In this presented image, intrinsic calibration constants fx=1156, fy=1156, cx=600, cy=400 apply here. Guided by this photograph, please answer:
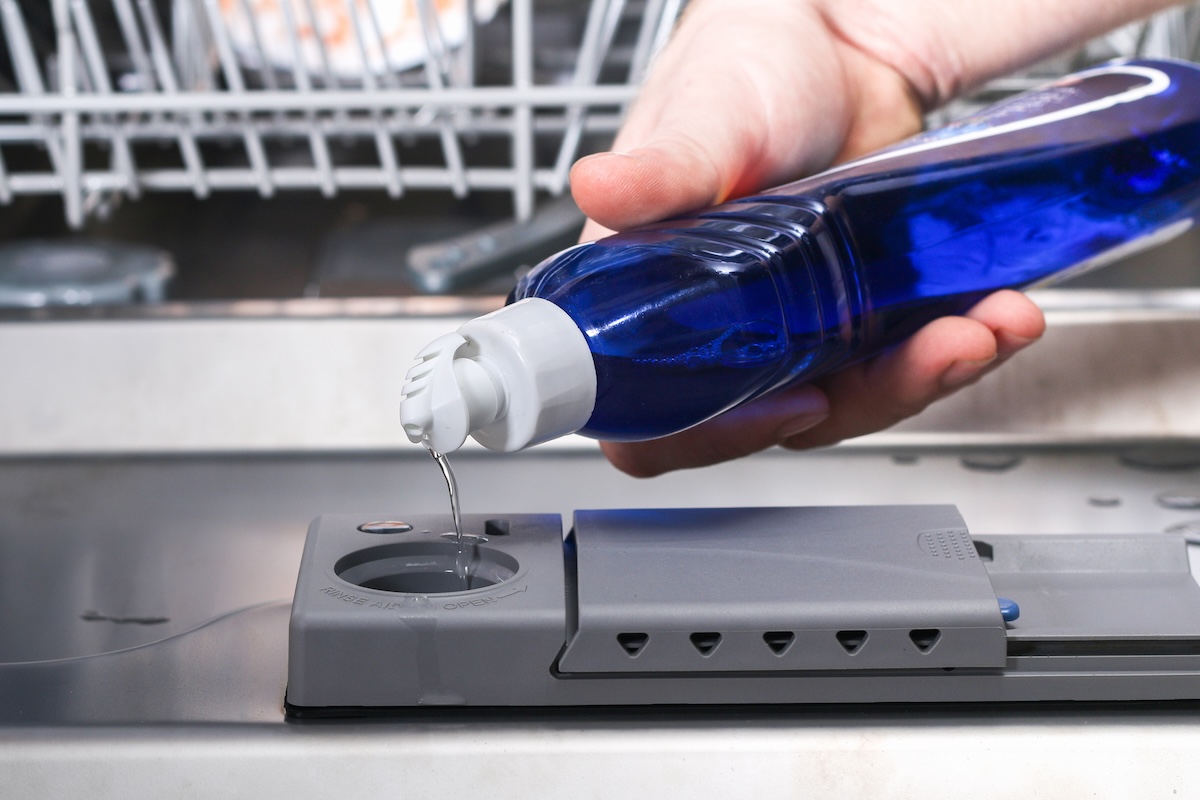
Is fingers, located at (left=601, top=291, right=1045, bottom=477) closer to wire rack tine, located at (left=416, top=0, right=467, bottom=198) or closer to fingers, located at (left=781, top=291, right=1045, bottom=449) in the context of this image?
fingers, located at (left=781, top=291, right=1045, bottom=449)

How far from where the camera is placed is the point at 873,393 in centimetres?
54

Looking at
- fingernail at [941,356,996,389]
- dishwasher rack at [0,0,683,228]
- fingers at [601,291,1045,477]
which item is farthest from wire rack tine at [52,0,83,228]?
fingernail at [941,356,996,389]

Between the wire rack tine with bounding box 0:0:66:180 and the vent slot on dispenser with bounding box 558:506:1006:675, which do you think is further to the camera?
the wire rack tine with bounding box 0:0:66:180

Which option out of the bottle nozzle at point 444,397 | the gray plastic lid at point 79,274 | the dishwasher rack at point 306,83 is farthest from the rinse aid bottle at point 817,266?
the gray plastic lid at point 79,274

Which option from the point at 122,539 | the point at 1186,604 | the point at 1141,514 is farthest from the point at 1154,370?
the point at 122,539

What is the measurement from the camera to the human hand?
45 centimetres

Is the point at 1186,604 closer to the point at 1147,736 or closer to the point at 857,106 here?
the point at 1147,736

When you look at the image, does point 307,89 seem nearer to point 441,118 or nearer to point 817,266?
point 441,118

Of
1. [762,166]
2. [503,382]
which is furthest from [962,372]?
[503,382]

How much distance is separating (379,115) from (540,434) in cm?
38

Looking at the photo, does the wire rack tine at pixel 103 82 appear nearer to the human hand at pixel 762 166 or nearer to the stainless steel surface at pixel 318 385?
the stainless steel surface at pixel 318 385

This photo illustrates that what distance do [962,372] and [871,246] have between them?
83mm

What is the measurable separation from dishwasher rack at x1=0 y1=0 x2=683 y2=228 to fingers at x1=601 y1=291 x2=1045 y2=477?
212 mm

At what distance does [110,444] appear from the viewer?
2.04 feet
